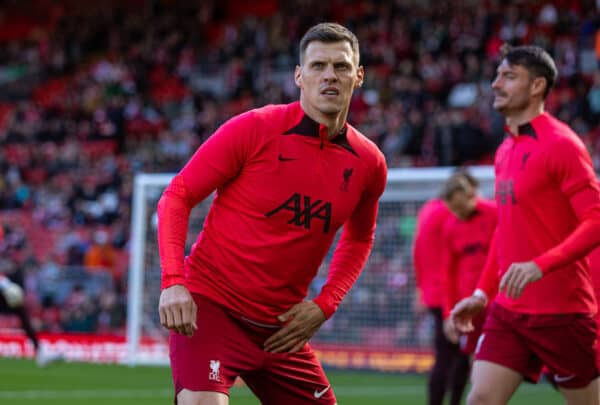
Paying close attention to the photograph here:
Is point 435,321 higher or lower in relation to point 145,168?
higher

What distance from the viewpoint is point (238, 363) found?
190 inches

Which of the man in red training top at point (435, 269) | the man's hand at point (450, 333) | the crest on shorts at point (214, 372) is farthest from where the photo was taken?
the man in red training top at point (435, 269)

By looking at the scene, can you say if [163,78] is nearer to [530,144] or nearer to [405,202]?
[405,202]

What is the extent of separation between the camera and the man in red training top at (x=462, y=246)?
8.76m

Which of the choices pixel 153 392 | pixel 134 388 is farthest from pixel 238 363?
pixel 134 388

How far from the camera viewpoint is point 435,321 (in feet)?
30.3

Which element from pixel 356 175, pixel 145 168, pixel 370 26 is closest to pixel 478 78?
pixel 370 26

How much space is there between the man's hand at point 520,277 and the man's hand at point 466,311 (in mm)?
662

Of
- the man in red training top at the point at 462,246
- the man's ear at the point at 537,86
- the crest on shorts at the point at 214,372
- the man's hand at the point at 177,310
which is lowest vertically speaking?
the man in red training top at the point at 462,246

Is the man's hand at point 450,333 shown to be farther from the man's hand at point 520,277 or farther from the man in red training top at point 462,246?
the man's hand at point 520,277

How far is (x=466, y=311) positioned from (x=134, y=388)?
720 cm

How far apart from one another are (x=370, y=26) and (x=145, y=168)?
240 inches

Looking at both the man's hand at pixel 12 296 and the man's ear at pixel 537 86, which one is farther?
the man's hand at pixel 12 296

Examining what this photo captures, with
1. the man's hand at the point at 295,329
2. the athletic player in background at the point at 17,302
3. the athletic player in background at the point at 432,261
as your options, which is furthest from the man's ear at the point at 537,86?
the athletic player in background at the point at 17,302
